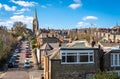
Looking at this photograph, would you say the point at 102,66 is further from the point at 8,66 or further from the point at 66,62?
the point at 8,66

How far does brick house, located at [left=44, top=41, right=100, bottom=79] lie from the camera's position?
122 ft

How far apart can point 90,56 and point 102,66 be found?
2330 millimetres

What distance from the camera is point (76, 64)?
1483 inches

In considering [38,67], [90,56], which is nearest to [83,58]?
[90,56]

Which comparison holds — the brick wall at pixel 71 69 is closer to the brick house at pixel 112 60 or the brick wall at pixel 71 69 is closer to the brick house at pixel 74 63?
the brick house at pixel 74 63

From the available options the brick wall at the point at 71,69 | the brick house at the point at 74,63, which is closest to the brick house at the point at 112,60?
the brick house at the point at 74,63

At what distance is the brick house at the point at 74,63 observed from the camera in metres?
37.3

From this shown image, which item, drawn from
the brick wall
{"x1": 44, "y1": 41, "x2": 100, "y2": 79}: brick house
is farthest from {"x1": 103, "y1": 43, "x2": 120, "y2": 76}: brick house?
the brick wall

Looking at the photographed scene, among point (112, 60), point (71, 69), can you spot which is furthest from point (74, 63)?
point (112, 60)

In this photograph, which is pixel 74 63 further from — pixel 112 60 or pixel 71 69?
pixel 112 60

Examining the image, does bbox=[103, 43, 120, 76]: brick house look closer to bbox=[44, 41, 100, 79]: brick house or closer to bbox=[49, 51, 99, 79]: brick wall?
bbox=[44, 41, 100, 79]: brick house

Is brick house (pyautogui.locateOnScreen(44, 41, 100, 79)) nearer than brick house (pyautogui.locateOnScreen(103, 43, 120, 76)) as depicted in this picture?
Yes

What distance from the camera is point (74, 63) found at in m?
37.6

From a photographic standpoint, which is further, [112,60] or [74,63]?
[112,60]
